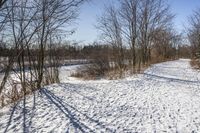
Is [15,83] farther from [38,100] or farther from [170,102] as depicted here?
[170,102]

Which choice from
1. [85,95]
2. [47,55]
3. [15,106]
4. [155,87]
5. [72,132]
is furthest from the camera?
[47,55]

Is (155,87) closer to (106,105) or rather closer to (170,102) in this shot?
(170,102)

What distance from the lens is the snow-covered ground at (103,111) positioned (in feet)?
21.6

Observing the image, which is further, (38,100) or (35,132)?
(38,100)

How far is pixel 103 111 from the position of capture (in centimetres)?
801

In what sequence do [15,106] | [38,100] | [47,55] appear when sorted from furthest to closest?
[47,55] → [38,100] → [15,106]

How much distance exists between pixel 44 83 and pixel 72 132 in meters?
7.33

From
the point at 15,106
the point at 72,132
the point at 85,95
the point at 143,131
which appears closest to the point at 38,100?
the point at 15,106

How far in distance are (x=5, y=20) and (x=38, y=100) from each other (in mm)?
2805

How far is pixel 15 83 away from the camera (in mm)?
10766

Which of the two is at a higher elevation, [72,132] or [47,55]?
[47,55]

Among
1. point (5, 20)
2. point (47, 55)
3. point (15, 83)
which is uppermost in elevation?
point (5, 20)

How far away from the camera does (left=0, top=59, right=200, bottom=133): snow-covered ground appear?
6.58 metres

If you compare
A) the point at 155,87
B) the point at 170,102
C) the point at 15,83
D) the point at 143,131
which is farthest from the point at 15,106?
the point at 155,87
